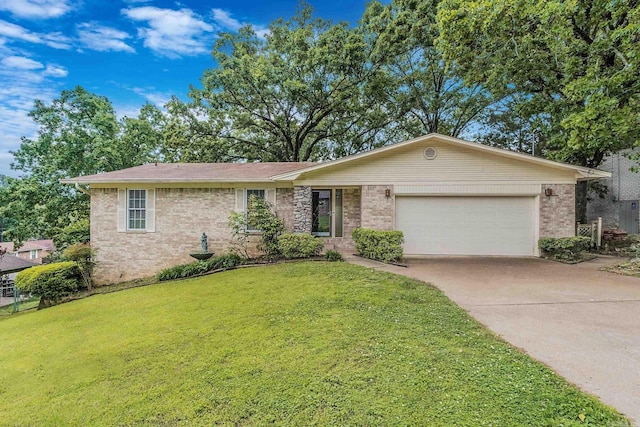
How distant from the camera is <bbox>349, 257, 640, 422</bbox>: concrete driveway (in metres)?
3.28

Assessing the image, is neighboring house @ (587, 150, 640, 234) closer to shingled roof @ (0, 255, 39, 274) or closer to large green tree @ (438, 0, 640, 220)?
large green tree @ (438, 0, 640, 220)

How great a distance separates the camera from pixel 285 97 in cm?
1875

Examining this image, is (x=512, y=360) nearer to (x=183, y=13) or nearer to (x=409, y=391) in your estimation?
(x=409, y=391)

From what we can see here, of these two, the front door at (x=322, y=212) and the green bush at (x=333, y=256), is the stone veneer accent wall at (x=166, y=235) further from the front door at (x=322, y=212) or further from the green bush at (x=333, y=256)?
the green bush at (x=333, y=256)

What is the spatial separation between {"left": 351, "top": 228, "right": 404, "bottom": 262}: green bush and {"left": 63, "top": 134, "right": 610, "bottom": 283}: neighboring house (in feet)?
2.67

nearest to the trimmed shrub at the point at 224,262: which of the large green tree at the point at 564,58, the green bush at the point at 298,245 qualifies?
the green bush at the point at 298,245

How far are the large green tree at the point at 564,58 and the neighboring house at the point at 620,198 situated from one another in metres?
5.48

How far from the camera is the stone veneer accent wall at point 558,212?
34.1 feet

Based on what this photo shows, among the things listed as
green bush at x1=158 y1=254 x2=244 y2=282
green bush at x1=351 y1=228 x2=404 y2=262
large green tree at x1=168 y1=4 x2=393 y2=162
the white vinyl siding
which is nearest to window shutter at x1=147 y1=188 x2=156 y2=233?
green bush at x1=158 y1=254 x2=244 y2=282

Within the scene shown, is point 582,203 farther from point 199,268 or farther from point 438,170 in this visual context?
point 199,268

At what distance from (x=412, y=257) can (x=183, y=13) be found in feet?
43.0

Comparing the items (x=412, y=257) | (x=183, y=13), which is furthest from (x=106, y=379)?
(x=183, y=13)

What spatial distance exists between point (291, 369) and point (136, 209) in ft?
35.6

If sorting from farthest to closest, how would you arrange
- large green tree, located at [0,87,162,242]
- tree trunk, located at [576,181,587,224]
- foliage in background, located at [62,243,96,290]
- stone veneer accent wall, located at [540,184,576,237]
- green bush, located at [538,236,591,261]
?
1. large green tree, located at [0,87,162,242]
2. tree trunk, located at [576,181,587,224]
3. foliage in background, located at [62,243,96,290]
4. stone veneer accent wall, located at [540,184,576,237]
5. green bush, located at [538,236,591,261]
